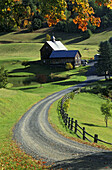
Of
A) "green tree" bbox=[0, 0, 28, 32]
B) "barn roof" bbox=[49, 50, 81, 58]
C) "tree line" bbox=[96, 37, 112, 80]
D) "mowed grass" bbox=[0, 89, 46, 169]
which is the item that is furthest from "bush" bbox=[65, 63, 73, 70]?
"green tree" bbox=[0, 0, 28, 32]

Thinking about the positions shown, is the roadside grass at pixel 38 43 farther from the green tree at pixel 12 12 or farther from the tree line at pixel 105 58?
the green tree at pixel 12 12

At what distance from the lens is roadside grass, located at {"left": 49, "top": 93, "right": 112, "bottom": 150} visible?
27.2 m

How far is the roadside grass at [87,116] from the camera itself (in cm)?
2718

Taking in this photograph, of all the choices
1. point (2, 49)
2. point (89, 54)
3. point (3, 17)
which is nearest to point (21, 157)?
point (3, 17)

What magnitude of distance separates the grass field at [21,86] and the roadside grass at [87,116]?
837 millimetres

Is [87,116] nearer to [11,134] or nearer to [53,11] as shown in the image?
[11,134]

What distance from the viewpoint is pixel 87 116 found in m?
36.8

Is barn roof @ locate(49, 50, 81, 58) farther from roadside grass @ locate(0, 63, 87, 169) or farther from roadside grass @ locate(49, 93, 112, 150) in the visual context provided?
roadside grass @ locate(49, 93, 112, 150)

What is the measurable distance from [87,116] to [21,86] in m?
36.8

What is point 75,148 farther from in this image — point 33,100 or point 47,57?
point 47,57

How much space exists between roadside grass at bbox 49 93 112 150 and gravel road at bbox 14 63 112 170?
1969 millimetres

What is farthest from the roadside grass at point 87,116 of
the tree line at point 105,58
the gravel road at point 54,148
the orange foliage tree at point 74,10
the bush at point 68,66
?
the bush at point 68,66

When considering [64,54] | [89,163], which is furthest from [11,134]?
[64,54]

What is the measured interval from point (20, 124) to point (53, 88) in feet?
116
